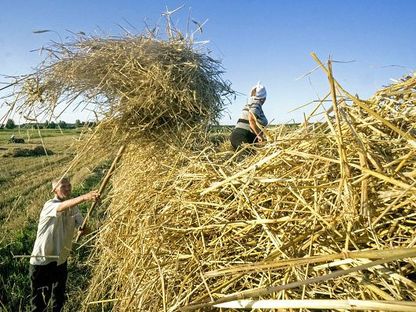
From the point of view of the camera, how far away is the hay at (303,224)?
135 centimetres

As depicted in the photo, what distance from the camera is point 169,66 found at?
3598 millimetres

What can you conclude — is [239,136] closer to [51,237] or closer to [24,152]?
[51,237]

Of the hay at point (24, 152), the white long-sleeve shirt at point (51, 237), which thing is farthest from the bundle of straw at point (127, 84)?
the hay at point (24, 152)

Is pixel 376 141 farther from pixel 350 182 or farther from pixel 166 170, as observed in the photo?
pixel 166 170

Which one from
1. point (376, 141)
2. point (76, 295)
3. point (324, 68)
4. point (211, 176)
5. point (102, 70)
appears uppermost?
point (102, 70)

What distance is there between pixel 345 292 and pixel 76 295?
3.80 m

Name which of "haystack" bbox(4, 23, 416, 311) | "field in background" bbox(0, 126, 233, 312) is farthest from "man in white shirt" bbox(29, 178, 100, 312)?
"haystack" bbox(4, 23, 416, 311)

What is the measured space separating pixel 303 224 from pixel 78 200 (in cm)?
289

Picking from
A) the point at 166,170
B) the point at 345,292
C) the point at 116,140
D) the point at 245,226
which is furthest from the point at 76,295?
the point at 345,292

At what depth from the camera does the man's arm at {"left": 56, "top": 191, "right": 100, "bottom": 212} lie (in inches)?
153

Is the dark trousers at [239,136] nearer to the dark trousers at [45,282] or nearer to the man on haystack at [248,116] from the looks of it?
the man on haystack at [248,116]

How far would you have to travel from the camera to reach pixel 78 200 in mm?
3926

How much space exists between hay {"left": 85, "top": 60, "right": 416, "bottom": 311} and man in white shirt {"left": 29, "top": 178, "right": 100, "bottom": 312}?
202 cm

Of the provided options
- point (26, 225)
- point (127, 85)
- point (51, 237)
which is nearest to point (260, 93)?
point (127, 85)
